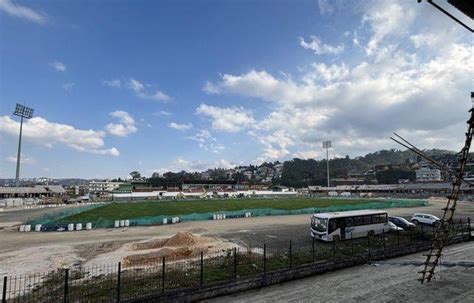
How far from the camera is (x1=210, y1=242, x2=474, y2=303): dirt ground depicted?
561 inches

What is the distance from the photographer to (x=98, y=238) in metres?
34.1

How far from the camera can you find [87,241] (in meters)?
32.2

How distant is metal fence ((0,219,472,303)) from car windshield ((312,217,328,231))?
8.99 ft

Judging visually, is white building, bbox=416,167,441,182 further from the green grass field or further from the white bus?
the white bus

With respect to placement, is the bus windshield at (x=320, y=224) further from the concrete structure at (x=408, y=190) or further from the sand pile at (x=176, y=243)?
the concrete structure at (x=408, y=190)

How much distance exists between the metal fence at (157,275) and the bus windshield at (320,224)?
274 centimetres

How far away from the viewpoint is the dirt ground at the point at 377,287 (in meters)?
14.2

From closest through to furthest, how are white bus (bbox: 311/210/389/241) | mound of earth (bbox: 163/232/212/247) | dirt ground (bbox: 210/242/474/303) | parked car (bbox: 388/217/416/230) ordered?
dirt ground (bbox: 210/242/474/303), mound of earth (bbox: 163/232/212/247), white bus (bbox: 311/210/389/241), parked car (bbox: 388/217/416/230)

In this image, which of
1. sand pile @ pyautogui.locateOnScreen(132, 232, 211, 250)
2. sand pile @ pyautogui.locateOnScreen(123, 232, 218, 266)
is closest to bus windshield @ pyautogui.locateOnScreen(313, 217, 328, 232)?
sand pile @ pyautogui.locateOnScreen(123, 232, 218, 266)

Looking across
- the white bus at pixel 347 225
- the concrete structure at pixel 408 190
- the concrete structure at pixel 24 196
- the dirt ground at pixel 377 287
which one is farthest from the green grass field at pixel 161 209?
the concrete structure at pixel 408 190

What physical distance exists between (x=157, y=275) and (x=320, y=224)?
17.1 meters

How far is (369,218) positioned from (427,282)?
15072 mm

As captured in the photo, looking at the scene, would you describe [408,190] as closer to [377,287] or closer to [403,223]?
[403,223]

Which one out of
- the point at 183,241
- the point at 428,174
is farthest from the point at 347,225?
the point at 428,174
